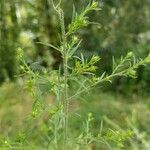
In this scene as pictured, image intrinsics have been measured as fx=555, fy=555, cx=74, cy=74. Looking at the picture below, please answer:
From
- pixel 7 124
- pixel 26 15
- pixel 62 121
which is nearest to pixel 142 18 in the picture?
pixel 26 15

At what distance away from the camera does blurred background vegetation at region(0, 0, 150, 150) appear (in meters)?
6.89

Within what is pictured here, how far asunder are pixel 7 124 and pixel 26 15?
1911 millimetres

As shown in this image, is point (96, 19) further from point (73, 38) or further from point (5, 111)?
point (73, 38)

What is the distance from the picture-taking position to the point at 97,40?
767 cm

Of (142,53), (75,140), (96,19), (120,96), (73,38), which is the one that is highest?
(73,38)

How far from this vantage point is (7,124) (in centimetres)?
599

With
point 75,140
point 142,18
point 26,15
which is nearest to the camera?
point 75,140

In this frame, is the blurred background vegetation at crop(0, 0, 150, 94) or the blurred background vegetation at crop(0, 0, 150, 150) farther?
the blurred background vegetation at crop(0, 0, 150, 94)

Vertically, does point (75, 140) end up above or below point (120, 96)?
above

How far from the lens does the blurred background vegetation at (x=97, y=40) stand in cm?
689

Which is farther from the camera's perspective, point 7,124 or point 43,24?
point 43,24

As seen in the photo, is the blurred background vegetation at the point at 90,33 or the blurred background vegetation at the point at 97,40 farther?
the blurred background vegetation at the point at 90,33

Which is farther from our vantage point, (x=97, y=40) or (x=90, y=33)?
(x=90, y=33)

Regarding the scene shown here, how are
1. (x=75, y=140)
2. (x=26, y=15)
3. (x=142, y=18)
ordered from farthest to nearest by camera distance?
(x=142, y=18) → (x=26, y=15) → (x=75, y=140)
